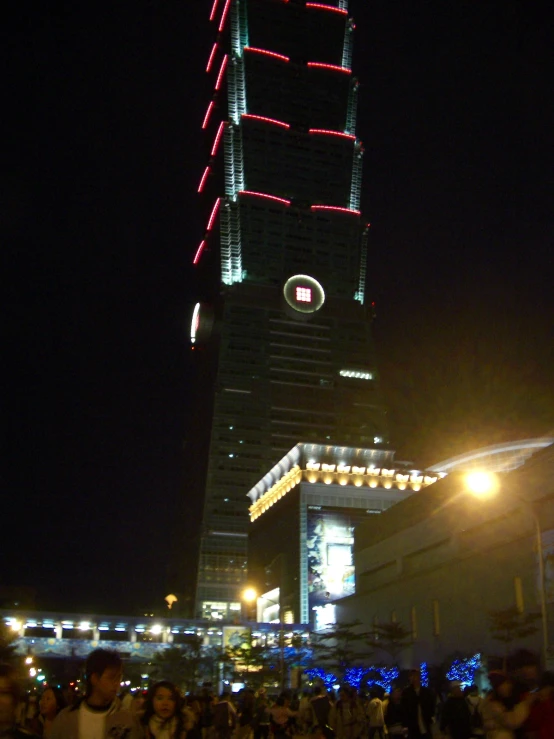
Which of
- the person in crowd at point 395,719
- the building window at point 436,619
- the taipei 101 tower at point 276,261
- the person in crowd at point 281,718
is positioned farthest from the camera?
the taipei 101 tower at point 276,261

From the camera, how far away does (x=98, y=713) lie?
261 inches

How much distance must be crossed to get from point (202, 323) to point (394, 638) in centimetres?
10267

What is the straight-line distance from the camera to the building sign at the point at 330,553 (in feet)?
274

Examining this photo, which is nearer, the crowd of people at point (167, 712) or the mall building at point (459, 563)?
the crowd of people at point (167, 712)

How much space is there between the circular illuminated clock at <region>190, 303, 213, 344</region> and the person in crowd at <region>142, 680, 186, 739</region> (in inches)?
5516

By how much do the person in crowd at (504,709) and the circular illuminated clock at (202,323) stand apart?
13863 cm

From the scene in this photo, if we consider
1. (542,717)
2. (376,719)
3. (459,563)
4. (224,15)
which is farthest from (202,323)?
(542,717)

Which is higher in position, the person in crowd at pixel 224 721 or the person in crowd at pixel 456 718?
the person in crowd at pixel 456 718

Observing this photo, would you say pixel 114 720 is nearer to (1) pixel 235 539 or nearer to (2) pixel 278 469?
(2) pixel 278 469

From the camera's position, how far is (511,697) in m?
9.26

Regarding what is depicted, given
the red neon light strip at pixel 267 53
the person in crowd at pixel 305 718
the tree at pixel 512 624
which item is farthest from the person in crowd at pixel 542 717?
the red neon light strip at pixel 267 53

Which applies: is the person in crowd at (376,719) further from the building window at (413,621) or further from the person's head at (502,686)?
the building window at (413,621)

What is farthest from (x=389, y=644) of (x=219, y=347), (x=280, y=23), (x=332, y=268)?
(x=280, y=23)

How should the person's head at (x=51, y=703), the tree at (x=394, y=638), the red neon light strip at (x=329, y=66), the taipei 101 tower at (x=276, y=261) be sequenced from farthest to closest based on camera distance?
the red neon light strip at (x=329, y=66), the taipei 101 tower at (x=276, y=261), the tree at (x=394, y=638), the person's head at (x=51, y=703)
